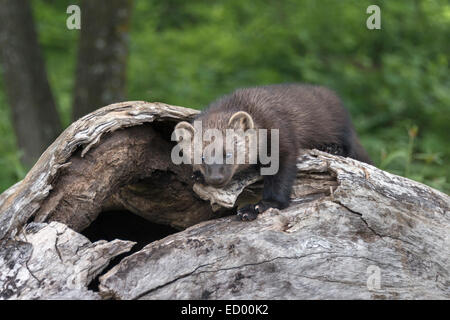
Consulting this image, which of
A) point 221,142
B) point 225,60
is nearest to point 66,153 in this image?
point 221,142

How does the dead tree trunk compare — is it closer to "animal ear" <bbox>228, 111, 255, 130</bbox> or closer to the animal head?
the animal head

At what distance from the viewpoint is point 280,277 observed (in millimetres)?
3188

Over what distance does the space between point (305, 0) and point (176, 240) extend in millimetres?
6694

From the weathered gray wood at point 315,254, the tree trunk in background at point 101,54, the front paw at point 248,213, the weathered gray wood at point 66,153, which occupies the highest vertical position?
the tree trunk in background at point 101,54

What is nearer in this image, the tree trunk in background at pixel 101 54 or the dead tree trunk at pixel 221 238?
the dead tree trunk at pixel 221 238

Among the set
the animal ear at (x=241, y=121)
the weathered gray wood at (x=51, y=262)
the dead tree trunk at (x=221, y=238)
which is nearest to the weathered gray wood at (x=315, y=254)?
the dead tree trunk at (x=221, y=238)

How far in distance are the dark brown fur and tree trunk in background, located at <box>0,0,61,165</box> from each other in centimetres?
370

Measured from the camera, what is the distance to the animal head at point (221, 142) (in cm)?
368

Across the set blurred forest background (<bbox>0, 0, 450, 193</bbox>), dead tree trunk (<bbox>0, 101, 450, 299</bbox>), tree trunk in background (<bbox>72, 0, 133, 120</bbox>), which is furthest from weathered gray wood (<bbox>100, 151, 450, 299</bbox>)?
tree trunk in background (<bbox>72, 0, 133, 120</bbox>)

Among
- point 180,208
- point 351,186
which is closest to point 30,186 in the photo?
point 180,208

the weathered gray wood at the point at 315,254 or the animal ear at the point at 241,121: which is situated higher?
the animal ear at the point at 241,121

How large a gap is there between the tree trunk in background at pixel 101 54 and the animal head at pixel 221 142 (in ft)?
9.19

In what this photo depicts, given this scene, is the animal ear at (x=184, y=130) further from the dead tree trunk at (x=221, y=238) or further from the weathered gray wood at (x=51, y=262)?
the weathered gray wood at (x=51, y=262)

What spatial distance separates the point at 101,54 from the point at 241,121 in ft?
10.3
